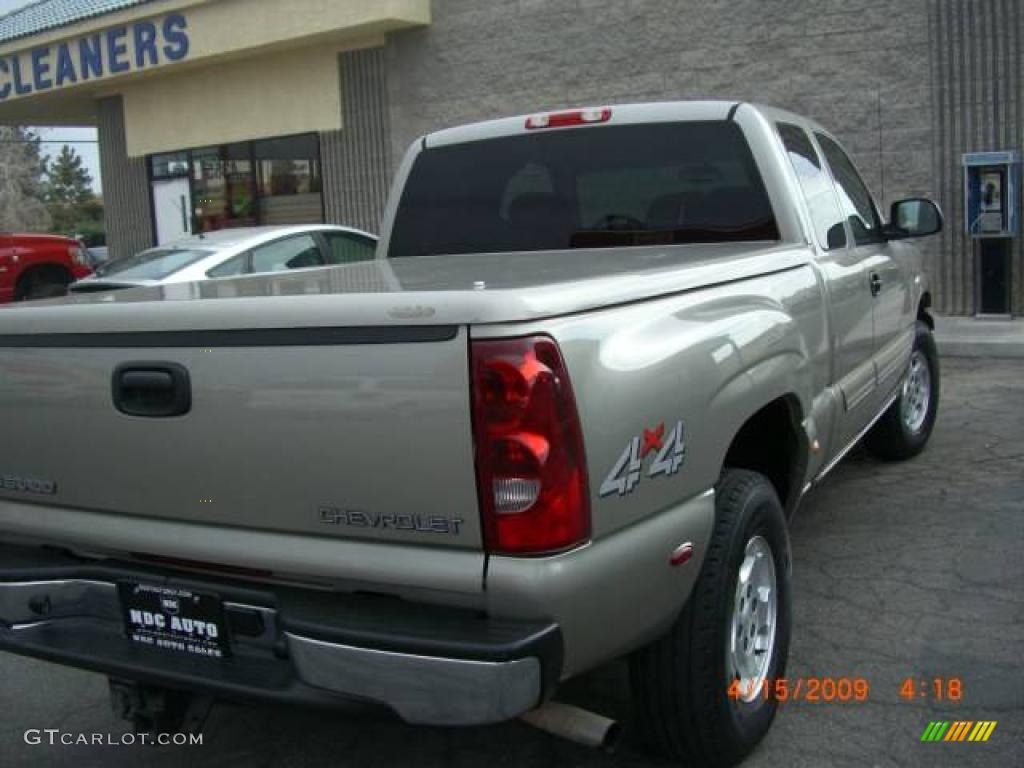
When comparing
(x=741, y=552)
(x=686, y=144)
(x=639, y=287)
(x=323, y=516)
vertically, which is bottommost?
(x=741, y=552)

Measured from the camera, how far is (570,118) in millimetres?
4531

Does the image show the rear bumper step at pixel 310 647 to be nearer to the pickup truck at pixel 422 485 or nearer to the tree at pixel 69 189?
the pickup truck at pixel 422 485

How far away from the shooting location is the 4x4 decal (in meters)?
2.47

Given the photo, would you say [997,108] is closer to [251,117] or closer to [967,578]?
[967,578]

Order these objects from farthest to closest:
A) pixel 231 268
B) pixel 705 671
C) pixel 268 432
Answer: pixel 231 268, pixel 705 671, pixel 268 432

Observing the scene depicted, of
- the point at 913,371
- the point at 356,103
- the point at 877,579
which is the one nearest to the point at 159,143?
the point at 356,103

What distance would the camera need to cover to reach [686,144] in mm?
4340

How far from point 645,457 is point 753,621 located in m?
0.94

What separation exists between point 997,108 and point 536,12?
5788 mm

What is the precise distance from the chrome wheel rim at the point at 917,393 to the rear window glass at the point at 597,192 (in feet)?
7.46

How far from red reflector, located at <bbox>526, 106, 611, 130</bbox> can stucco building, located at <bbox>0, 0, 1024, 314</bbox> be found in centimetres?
774

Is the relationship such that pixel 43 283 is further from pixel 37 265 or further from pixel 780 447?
pixel 780 447

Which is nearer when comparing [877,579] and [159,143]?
[877,579]
